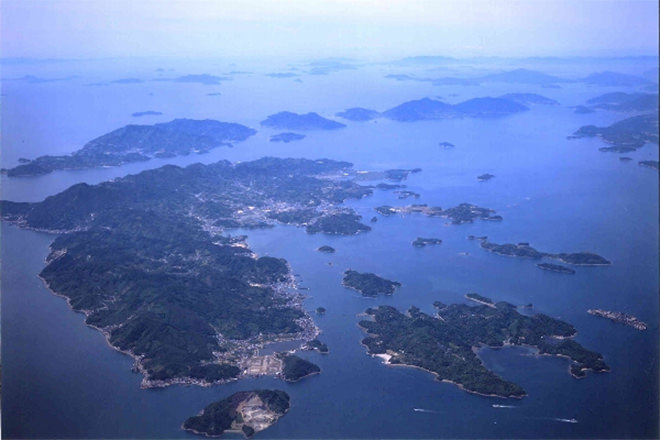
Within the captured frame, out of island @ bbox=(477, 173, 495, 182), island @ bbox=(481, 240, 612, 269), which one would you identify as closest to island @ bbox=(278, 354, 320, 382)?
island @ bbox=(481, 240, 612, 269)

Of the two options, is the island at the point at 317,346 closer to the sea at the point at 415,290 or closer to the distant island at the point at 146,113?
the sea at the point at 415,290

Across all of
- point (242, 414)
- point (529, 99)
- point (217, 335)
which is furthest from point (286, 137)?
point (242, 414)

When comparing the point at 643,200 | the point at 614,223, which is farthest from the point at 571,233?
the point at 643,200

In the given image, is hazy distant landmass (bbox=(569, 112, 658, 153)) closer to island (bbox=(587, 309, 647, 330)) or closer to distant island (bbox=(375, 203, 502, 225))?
distant island (bbox=(375, 203, 502, 225))

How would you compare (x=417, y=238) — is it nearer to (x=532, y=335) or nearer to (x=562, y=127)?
(x=532, y=335)

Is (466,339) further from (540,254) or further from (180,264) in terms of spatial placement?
(180,264)

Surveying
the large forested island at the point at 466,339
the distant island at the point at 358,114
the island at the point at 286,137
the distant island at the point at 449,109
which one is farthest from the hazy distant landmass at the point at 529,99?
the large forested island at the point at 466,339
